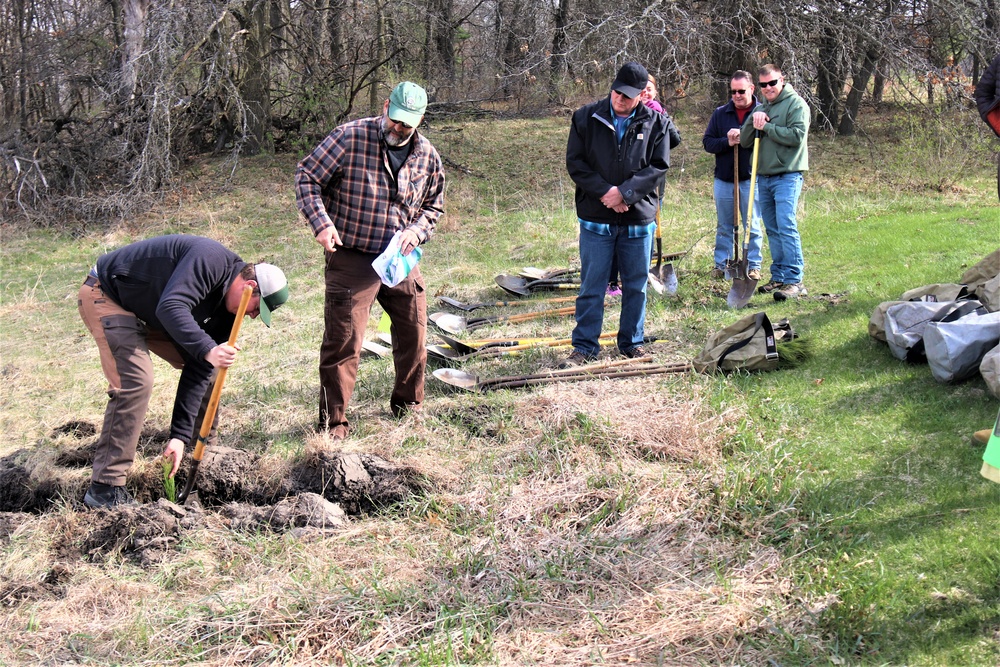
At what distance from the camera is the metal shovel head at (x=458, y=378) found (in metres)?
5.78

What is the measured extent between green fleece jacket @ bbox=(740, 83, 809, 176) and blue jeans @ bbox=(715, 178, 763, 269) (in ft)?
1.34

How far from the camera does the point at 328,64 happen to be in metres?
14.2

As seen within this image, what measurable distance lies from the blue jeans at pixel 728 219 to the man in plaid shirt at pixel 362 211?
11.7ft

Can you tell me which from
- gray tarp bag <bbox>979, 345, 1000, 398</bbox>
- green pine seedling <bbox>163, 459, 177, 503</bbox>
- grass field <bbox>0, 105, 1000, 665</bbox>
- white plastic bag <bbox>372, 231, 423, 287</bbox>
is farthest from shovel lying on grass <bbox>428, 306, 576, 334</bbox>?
gray tarp bag <bbox>979, 345, 1000, 398</bbox>

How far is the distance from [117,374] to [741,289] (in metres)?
4.87

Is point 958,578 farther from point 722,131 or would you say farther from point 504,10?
point 504,10

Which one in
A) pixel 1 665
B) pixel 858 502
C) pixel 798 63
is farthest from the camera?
pixel 798 63

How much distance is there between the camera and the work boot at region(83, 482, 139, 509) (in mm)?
4480

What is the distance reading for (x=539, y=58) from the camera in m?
12.8

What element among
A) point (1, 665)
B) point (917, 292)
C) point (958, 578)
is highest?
point (917, 292)

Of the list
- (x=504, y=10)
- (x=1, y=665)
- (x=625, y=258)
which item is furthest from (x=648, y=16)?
(x=1, y=665)

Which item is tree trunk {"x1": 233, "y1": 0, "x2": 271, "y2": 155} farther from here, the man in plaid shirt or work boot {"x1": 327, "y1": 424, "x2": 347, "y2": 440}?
work boot {"x1": 327, "y1": 424, "x2": 347, "y2": 440}

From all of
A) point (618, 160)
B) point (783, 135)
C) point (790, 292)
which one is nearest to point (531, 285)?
point (790, 292)

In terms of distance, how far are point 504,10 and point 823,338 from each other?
10869 millimetres
